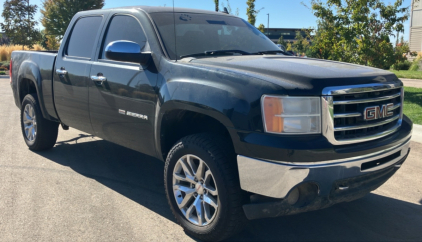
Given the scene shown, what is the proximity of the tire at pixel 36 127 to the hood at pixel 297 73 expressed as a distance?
312 centimetres

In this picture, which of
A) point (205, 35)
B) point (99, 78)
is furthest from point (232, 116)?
point (99, 78)

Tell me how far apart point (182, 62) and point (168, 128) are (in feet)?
2.01

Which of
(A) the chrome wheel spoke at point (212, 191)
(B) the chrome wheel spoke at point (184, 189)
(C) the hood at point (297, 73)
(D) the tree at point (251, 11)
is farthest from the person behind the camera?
(D) the tree at point (251, 11)

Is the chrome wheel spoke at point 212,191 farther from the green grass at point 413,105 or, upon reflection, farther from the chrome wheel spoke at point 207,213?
the green grass at point 413,105

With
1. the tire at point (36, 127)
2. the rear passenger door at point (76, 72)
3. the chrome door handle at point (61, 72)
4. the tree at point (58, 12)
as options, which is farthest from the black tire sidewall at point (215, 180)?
the tree at point (58, 12)

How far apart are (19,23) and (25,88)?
32.4 meters

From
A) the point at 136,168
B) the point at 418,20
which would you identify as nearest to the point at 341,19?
the point at 136,168

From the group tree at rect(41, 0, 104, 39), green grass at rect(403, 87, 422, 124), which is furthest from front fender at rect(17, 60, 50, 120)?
tree at rect(41, 0, 104, 39)

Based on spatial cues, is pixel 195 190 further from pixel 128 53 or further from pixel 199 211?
pixel 128 53

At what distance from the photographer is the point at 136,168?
5.47 metres

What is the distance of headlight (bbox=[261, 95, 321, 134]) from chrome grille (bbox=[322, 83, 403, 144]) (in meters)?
0.07

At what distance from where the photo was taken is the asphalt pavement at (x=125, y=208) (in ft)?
11.5

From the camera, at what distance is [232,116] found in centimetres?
300

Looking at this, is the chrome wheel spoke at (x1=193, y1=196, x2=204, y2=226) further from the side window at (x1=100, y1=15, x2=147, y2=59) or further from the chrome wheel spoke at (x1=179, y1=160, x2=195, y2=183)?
the side window at (x1=100, y1=15, x2=147, y2=59)
